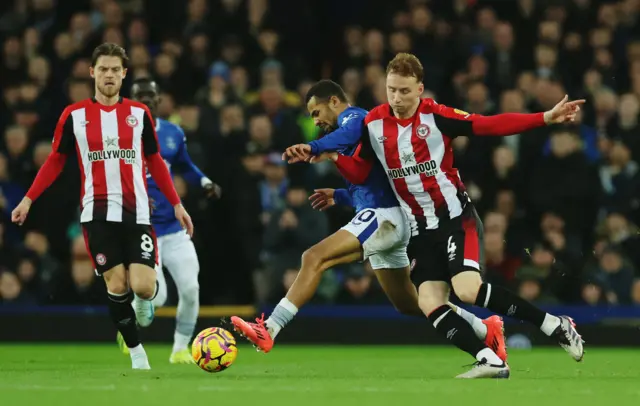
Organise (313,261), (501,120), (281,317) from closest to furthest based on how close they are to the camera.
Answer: (501,120)
(281,317)
(313,261)

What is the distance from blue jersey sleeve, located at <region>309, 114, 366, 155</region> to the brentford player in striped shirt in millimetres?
1356

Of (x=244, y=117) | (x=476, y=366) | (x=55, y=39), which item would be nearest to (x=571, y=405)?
(x=476, y=366)

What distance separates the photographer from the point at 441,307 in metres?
8.93

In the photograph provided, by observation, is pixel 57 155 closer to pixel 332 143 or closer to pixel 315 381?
pixel 332 143

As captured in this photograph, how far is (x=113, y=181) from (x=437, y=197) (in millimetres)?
2203

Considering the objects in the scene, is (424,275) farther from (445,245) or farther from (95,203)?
(95,203)

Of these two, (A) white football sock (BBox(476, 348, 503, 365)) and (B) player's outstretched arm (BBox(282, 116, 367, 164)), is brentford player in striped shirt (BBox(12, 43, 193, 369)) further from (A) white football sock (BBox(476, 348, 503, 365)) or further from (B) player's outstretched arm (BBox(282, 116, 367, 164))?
(A) white football sock (BBox(476, 348, 503, 365))

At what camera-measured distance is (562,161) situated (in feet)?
46.2

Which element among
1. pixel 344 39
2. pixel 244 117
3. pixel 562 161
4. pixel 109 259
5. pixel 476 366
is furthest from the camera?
pixel 344 39

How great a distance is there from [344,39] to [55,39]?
3675mm

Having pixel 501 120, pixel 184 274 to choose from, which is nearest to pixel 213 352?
pixel 501 120

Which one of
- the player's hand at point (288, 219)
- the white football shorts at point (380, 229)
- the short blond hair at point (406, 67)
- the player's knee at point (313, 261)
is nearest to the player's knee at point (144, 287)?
the player's knee at point (313, 261)

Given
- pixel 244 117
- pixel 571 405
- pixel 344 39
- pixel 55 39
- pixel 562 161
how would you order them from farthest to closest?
pixel 344 39, pixel 55 39, pixel 244 117, pixel 562 161, pixel 571 405

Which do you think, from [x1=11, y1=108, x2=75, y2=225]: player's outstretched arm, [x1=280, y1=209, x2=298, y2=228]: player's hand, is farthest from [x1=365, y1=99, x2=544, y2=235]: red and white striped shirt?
[x1=280, y1=209, x2=298, y2=228]: player's hand
